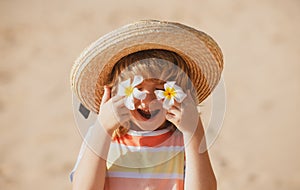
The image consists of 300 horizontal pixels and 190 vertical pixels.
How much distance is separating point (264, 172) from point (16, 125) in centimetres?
192

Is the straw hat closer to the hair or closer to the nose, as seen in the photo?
the hair

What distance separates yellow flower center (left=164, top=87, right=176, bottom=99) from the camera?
1843 millimetres

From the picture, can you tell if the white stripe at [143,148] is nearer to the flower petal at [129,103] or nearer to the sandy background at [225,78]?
the flower petal at [129,103]

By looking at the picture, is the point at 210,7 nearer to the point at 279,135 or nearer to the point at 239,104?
the point at 239,104

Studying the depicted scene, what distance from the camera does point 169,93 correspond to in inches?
72.7

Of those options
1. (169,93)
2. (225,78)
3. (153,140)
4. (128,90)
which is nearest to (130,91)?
(128,90)

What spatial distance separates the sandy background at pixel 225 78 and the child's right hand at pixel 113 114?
Answer: 8.44 ft

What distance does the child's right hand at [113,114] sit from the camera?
1.87 meters

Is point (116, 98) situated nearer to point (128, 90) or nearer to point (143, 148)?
point (128, 90)

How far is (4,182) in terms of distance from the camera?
173 inches

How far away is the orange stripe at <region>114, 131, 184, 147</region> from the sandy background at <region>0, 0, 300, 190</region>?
249 centimetres

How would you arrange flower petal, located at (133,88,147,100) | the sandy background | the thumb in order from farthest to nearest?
the sandy background, the thumb, flower petal, located at (133,88,147,100)

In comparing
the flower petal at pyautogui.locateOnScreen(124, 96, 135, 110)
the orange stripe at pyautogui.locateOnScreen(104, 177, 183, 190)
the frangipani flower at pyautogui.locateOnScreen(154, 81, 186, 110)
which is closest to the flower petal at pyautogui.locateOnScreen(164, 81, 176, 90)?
the frangipani flower at pyautogui.locateOnScreen(154, 81, 186, 110)

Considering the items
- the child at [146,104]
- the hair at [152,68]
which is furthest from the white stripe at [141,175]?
the hair at [152,68]
